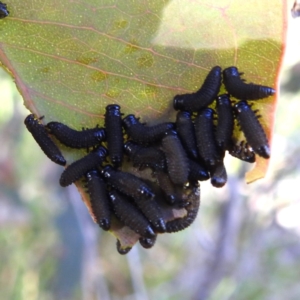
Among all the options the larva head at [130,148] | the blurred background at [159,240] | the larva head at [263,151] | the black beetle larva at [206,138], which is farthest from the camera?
the blurred background at [159,240]

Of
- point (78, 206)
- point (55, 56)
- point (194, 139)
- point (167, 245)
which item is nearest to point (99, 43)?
point (55, 56)

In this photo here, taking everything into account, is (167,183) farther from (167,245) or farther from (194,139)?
(167,245)

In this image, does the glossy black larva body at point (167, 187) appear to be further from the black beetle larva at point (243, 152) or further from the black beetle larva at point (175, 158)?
the black beetle larva at point (243, 152)

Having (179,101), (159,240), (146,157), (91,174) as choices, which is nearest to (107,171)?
(91,174)

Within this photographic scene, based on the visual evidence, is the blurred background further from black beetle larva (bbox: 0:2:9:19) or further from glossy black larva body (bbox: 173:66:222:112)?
black beetle larva (bbox: 0:2:9:19)

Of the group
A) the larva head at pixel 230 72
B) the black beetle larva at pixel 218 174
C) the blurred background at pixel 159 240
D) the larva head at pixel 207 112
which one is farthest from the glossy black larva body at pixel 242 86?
the blurred background at pixel 159 240

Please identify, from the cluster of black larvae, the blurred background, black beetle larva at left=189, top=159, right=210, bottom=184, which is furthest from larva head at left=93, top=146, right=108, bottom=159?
the blurred background

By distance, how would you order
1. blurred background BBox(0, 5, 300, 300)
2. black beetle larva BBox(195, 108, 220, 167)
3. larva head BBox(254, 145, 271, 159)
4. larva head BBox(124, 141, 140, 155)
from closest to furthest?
larva head BBox(254, 145, 271, 159)
black beetle larva BBox(195, 108, 220, 167)
larva head BBox(124, 141, 140, 155)
blurred background BBox(0, 5, 300, 300)
